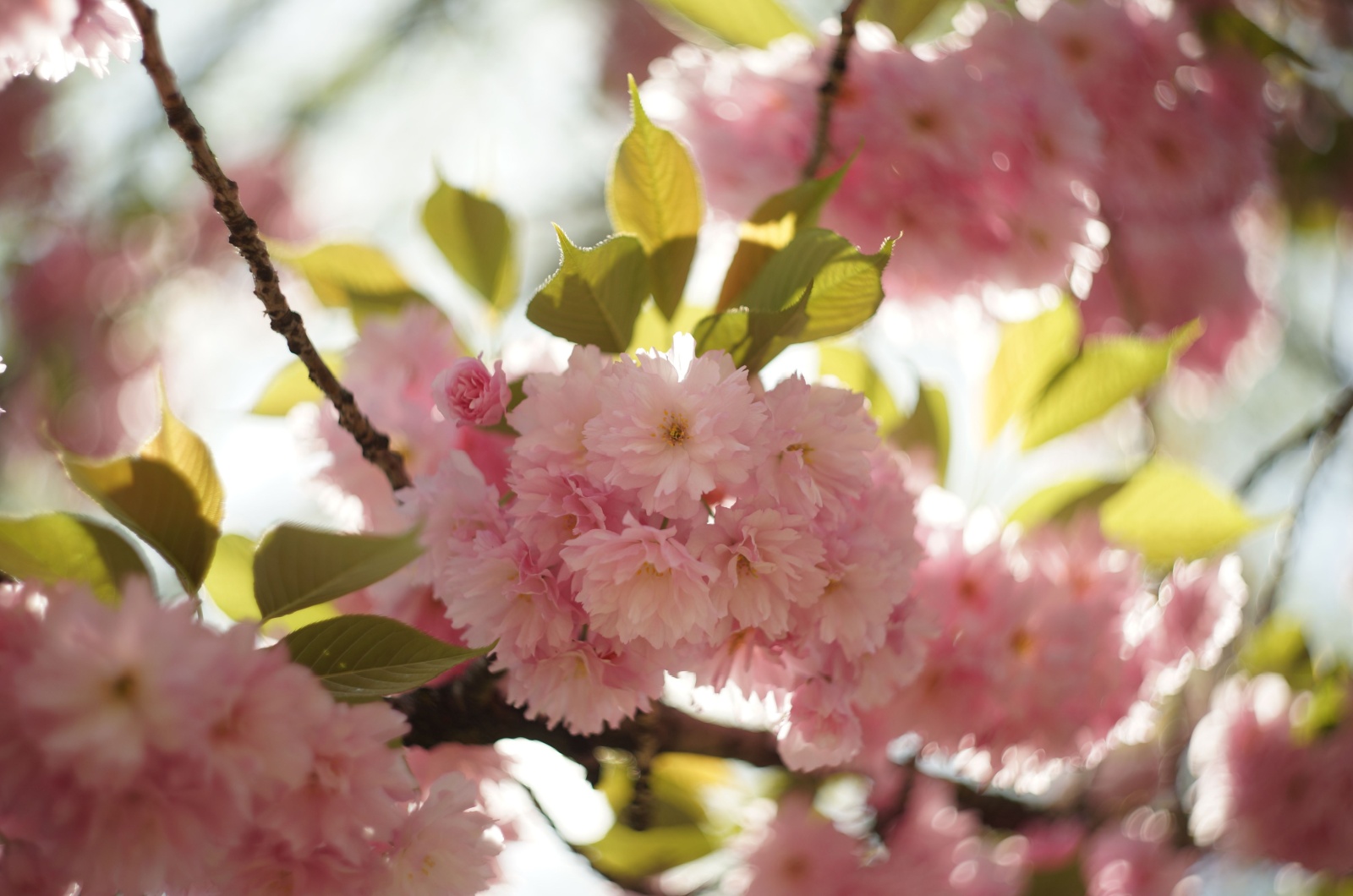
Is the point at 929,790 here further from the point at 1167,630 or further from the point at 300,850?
the point at 300,850

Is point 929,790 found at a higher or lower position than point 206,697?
lower

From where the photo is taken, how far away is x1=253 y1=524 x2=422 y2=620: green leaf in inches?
16.5

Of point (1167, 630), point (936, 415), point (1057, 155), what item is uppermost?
point (1057, 155)

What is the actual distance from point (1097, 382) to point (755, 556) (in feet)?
1.86

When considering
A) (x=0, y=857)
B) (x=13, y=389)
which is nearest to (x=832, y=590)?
(x=0, y=857)

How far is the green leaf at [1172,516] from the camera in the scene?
835 millimetres

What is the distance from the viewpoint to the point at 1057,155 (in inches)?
33.2

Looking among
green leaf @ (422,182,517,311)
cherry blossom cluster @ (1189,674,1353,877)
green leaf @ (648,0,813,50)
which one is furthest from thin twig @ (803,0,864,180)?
cherry blossom cluster @ (1189,674,1353,877)

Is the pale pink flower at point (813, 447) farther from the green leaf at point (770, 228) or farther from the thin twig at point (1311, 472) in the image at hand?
the thin twig at point (1311, 472)

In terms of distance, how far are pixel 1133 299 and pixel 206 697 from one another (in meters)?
1.33

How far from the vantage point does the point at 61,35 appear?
55 centimetres

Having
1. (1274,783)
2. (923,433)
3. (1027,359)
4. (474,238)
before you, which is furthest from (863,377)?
(1274,783)

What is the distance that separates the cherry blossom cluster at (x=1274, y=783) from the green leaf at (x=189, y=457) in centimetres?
121

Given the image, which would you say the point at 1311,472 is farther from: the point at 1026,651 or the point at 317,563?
the point at 317,563
